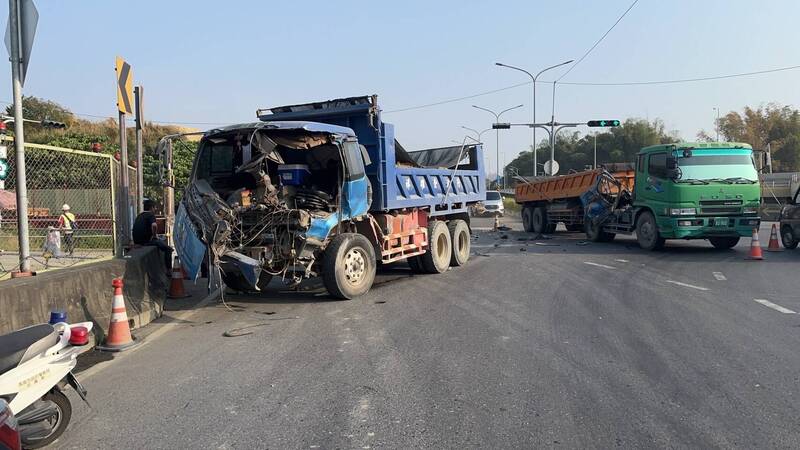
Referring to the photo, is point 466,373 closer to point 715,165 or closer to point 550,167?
point 715,165

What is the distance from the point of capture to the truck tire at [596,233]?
703 inches

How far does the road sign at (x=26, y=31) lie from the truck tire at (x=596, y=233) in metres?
15.1

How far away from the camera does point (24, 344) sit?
3801mm

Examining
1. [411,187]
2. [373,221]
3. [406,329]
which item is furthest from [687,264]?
[406,329]

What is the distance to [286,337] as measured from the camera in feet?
21.8

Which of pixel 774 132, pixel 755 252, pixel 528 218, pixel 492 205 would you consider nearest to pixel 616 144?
pixel 774 132

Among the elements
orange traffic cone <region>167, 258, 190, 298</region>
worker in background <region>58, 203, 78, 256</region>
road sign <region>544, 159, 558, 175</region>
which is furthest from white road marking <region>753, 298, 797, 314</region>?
road sign <region>544, 159, 558, 175</region>

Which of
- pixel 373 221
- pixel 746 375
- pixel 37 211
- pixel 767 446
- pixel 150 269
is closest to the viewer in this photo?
pixel 767 446

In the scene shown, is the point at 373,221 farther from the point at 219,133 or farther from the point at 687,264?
the point at 687,264

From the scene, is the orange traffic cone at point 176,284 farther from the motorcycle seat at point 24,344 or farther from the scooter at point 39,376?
the motorcycle seat at point 24,344

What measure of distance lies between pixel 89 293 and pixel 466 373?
4.17m

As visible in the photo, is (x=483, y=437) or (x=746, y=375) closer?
(x=483, y=437)

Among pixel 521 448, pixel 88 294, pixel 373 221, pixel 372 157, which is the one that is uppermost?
pixel 372 157

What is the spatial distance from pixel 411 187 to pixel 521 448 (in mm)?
7514
